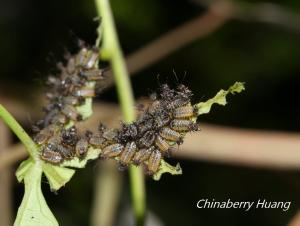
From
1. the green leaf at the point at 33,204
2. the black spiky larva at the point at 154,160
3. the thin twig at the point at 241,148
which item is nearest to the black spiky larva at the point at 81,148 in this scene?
the green leaf at the point at 33,204

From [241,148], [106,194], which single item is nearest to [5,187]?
[106,194]

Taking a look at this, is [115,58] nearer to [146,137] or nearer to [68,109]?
[68,109]

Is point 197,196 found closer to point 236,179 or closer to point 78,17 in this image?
point 236,179

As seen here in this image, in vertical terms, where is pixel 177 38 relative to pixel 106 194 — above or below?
above

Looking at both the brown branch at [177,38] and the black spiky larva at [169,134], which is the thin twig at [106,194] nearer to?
the brown branch at [177,38]

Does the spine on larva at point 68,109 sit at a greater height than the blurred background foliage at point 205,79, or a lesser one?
lesser

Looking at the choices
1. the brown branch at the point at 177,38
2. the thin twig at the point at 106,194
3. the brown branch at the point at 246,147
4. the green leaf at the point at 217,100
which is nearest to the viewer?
the green leaf at the point at 217,100
